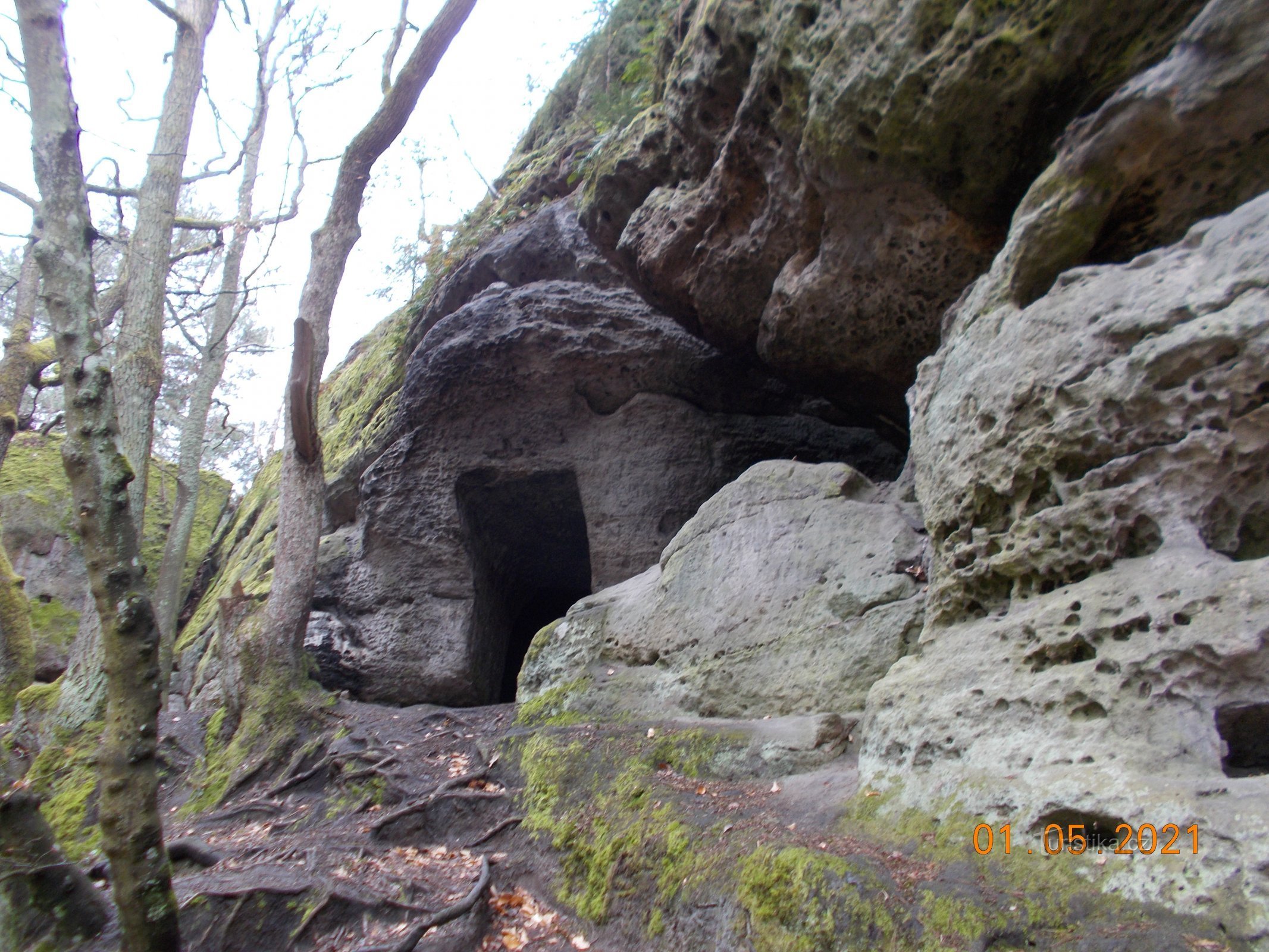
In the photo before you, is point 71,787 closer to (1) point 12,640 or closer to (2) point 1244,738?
(1) point 12,640

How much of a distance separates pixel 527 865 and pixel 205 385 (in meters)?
9.70

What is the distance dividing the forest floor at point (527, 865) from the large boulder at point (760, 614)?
52cm

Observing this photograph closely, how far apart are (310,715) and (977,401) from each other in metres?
6.11

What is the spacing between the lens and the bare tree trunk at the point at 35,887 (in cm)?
307

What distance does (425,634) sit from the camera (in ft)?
29.5

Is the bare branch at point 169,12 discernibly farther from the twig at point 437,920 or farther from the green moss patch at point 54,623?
the twig at point 437,920

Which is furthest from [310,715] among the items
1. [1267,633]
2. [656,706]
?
[1267,633]

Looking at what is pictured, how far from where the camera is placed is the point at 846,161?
491 centimetres

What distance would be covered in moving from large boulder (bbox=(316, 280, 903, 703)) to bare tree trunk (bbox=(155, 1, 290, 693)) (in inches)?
83.6

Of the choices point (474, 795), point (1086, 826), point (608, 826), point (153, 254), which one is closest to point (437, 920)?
point (608, 826)

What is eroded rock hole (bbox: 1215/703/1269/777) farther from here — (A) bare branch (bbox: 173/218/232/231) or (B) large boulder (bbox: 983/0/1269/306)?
(A) bare branch (bbox: 173/218/232/231)

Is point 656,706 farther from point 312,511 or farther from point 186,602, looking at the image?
point 186,602

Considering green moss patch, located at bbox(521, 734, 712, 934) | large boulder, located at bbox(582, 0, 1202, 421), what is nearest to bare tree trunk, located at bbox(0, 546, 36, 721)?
green moss patch, located at bbox(521, 734, 712, 934)

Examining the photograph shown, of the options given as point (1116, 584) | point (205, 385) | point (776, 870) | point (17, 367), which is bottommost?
point (776, 870)
